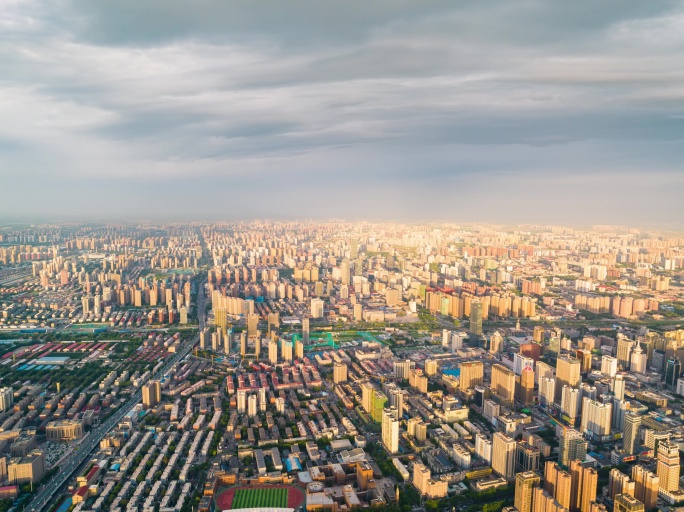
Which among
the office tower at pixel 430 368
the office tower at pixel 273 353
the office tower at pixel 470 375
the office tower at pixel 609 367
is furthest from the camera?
the office tower at pixel 273 353

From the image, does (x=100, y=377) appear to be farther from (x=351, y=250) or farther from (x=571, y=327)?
(x=351, y=250)

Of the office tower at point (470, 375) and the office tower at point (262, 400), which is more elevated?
the office tower at point (470, 375)

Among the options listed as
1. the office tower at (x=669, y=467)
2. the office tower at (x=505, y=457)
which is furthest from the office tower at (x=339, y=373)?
the office tower at (x=669, y=467)

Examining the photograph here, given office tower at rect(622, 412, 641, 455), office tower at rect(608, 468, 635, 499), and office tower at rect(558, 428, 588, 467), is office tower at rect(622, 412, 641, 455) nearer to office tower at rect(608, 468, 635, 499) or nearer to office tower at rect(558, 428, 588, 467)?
office tower at rect(558, 428, 588, 467)

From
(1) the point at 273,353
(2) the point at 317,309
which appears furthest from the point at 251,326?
(2) the point at 317,309

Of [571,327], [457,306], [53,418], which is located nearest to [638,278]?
[571,327]

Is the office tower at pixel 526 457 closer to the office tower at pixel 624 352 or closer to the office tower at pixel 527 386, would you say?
the office tower at pixel 527 386

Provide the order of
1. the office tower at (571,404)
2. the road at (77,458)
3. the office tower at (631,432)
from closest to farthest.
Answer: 1. the road at (77,458)
2. the office tower at (631,432)
3. the office tower at (571,404)
